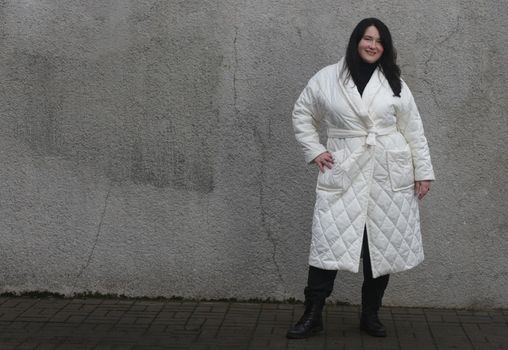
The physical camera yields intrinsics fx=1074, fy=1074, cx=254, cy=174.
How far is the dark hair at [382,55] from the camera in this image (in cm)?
605

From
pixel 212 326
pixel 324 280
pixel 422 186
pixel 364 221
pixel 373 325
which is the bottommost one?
pixel 212 326

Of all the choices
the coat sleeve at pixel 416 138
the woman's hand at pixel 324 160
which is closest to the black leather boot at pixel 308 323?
the woman's hand at pixel 324 160

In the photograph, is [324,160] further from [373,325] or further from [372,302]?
[373,325]

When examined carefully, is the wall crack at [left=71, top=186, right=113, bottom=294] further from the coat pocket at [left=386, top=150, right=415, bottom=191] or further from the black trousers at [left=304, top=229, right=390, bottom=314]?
the coat pocket at [left=386, top=150, right=415, bottom=191]

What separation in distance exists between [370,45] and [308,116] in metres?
0.53

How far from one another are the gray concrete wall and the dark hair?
2.63 ft

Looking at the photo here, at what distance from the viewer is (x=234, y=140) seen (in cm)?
698

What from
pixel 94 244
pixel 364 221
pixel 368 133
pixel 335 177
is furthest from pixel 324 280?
pixel 94 244

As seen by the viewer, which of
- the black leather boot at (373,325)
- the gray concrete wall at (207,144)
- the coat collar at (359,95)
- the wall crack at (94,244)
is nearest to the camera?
the coat collar at (359,95)

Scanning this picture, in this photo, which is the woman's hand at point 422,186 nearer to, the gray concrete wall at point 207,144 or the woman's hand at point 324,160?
the woman's hand at point 324,160

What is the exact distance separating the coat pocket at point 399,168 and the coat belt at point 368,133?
0.12 meters

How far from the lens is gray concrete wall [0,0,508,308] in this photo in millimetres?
6891

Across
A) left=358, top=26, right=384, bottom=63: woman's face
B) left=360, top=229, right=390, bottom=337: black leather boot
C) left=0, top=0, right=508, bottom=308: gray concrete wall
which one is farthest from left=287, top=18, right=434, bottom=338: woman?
left=0, top=0, right=508, bottom=308: gray concrete wall

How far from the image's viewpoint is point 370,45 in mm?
6023
